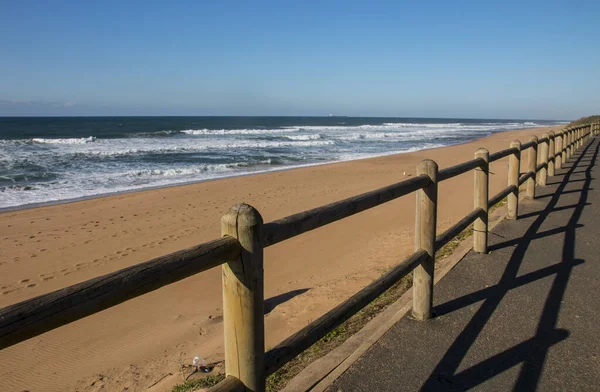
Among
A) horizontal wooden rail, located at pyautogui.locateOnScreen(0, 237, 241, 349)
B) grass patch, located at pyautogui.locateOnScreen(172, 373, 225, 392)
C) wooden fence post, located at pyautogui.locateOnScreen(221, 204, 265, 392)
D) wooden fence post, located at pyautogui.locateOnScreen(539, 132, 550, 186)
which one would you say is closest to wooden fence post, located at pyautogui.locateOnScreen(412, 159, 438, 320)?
grass patch, located at pyautogui.locateOnScreen(172, 373, 225, 392)

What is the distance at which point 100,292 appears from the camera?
56.4 inches

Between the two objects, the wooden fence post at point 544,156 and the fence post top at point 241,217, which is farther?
the wooden fence post at point 544,156

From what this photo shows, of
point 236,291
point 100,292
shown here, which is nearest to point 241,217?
point 236,291

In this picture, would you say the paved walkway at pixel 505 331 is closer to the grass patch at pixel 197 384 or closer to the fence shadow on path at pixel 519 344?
the fence shadow on path at pixel 519 344

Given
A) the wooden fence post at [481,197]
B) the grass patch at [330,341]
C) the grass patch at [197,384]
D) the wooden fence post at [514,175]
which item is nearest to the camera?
the grass patch at [330,341]

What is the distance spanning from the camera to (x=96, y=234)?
9289mm

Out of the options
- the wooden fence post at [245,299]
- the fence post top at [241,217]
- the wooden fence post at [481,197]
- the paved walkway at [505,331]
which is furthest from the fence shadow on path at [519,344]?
the fence post top at [241,217]

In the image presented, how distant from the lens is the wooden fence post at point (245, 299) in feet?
6.14

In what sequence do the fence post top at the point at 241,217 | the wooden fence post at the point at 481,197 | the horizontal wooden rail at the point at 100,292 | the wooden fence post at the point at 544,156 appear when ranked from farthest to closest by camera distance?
the wooden fence post at the point at 544,156
the wooden fence post at the point at 481,197
the fence post top at the point at 241,217
the horizontal wooden rail at the point at 100,292

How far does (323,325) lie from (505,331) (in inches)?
65.4

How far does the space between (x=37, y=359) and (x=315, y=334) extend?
321 cm

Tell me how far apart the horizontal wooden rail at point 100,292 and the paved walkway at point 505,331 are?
1388 millimetres

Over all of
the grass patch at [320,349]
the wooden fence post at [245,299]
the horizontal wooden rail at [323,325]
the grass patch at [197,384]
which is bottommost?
the grass patch at [197,384]

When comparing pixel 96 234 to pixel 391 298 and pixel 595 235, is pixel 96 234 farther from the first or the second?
pixel 595 235
